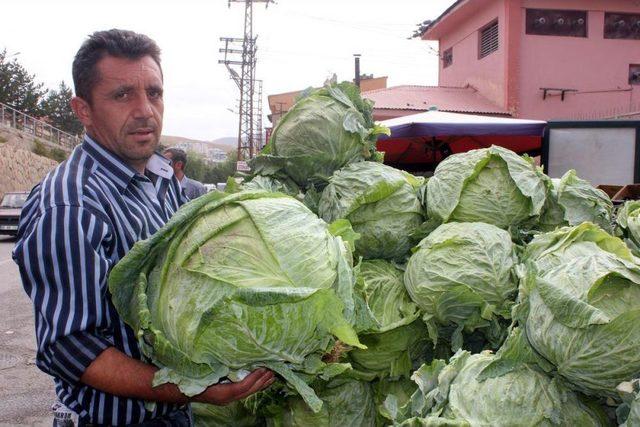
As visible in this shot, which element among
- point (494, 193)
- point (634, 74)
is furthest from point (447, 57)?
point (494, 193)

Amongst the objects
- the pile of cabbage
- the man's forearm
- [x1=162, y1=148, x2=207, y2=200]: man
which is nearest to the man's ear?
the pile of cabbage

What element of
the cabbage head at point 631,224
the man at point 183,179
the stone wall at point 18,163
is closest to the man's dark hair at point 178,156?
the man at point 183,179

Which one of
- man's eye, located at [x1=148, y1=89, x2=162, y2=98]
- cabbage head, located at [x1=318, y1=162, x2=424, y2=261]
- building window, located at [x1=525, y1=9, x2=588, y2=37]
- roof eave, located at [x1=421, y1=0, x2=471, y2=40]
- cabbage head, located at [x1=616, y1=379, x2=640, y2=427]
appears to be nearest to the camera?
cabbage head, located at [x1=616, y1=379, x2=640, y2=427]

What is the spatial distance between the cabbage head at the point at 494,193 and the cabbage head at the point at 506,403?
1.08 meters

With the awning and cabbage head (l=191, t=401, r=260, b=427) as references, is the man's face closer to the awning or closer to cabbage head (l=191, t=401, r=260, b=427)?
cabbage head (l=191, t=401, r=260, b=427)

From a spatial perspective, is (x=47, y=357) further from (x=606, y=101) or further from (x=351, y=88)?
(x=606, y=101)

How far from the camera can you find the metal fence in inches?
1490

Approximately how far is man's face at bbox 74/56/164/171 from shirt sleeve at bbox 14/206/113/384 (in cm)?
48

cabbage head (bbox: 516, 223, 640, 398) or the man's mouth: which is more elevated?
the man's mouth

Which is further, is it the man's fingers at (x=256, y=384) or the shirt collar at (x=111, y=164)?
the shirt collar at (x=111, y=164)

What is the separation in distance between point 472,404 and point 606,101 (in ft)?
67.8

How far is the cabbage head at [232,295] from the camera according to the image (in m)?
1.83

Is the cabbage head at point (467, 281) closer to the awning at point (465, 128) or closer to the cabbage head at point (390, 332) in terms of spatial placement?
the cabbage head at point (390, 332)

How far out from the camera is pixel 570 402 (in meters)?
2.01
